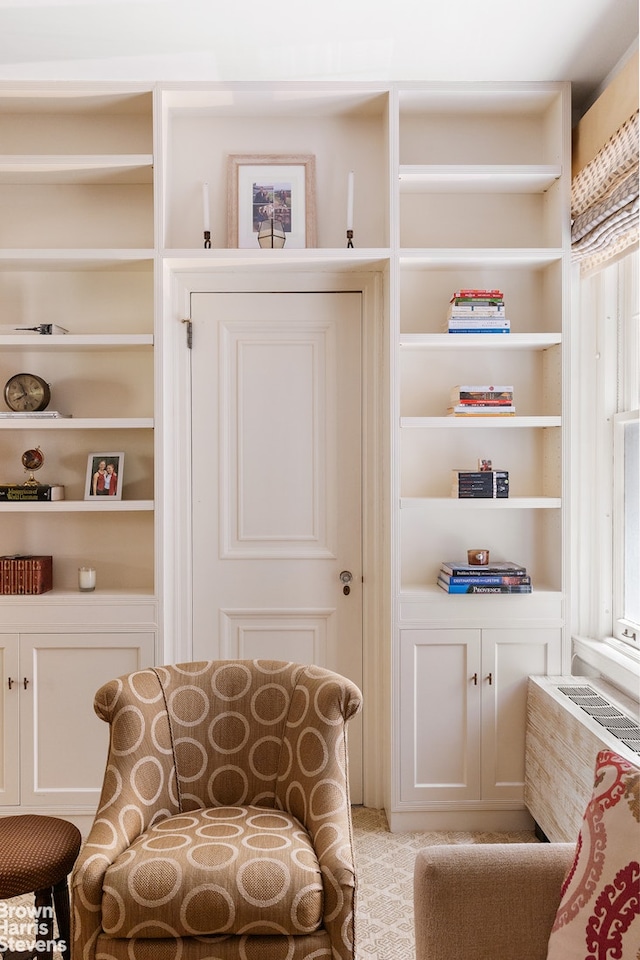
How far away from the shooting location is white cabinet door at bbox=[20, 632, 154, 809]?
2.73 metres

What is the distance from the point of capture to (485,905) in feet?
4.35

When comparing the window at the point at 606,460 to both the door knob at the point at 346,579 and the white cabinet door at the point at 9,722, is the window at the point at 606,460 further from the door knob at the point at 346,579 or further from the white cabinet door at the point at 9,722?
the white cabinet door at the point at 9,722

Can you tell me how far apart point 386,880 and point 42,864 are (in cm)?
115

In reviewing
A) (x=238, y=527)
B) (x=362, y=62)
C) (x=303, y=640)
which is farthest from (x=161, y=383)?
(x=362, y=62)

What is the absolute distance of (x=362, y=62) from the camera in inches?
103

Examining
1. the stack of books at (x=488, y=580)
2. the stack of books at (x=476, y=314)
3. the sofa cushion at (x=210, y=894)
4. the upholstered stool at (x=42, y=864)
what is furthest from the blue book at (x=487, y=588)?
the upholstered stool at (x=42, y=864)

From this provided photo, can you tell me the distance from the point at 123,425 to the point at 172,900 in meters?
1.65

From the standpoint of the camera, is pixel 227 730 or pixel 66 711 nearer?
pixel 227 730

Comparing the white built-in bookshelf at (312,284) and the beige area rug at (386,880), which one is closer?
the beige area rug at (386,880)

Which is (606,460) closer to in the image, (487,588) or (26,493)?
(487,588)

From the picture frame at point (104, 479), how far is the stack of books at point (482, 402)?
4.28ft

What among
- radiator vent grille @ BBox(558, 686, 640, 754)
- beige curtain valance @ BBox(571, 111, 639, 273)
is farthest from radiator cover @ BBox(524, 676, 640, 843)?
beige curtain valance @ BBox(571, 111, 639, 273)

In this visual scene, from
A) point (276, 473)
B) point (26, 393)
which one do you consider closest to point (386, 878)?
point (276, 473)

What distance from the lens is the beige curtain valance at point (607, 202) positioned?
2.27 metres
